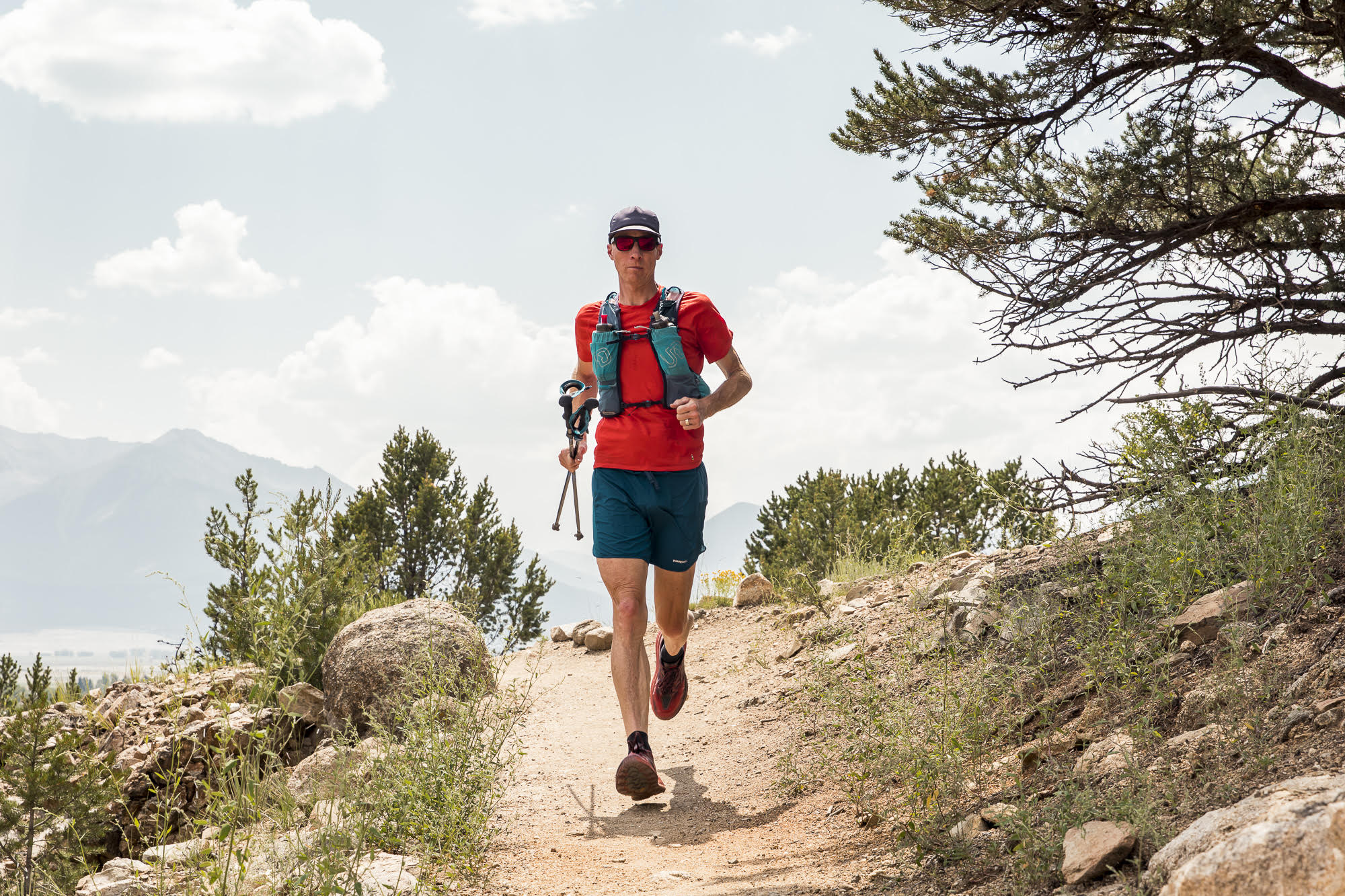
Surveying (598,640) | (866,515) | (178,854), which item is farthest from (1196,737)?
(866,515)

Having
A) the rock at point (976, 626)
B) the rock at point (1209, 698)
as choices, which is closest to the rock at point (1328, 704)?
the rock at point (1209, 698)

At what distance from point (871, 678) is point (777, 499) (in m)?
10.1

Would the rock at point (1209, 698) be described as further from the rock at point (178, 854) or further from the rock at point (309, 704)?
the rock at point (309, 704)

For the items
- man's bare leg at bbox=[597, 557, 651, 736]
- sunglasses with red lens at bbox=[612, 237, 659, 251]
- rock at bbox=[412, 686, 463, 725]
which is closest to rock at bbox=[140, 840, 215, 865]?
rock at bbox=[412, 686, 463, 725]

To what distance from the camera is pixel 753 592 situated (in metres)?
10.3

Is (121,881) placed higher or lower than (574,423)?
lower

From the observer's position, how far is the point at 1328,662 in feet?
10.4

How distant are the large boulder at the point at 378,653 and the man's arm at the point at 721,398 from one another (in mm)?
2297

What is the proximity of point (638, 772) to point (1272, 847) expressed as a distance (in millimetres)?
2983

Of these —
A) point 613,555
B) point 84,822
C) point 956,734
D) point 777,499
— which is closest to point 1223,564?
point 956,734

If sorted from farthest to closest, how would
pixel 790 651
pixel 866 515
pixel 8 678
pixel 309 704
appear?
pixel 866 515, pixel 8 678, pixel 790 651, pixel 309 704

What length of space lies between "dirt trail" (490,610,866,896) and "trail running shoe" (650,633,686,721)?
384 mm

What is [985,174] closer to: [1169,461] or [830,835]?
[1169,461]

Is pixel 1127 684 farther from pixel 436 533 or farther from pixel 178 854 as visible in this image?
pixel 436 533
